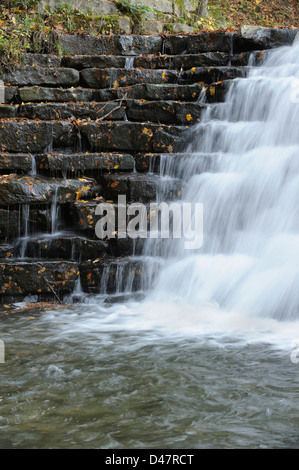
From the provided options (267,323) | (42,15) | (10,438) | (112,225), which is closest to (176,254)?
(112,225)

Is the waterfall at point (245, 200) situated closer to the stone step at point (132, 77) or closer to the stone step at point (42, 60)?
the stone step at point (132, 77)

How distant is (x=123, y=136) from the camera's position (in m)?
6.24

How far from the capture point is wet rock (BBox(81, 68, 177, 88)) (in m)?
7.55

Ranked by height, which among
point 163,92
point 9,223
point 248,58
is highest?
point 248,58

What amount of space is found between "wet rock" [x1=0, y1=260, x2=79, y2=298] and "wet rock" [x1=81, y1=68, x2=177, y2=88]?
3.81 metres

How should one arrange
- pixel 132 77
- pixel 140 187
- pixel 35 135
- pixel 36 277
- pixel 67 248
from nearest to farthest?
pixel 36 277
pixel 67 248
pixel 140 187
pixel 35 135
pixel 132 77

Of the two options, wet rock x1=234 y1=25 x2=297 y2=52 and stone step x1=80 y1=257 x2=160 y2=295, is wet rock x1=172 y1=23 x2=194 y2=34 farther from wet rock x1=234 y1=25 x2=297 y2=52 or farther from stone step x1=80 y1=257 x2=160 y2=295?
stone step x1=80 y1=257 x2=160 y2=295

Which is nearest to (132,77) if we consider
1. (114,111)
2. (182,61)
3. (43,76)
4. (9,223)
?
(182,61)

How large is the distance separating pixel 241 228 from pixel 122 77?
12.2ft

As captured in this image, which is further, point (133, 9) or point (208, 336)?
point (133, 9)

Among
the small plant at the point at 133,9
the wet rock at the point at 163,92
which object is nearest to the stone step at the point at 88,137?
the wet rock at the point at 163,92

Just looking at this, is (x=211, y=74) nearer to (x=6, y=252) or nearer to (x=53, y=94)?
(x=53, y=94)

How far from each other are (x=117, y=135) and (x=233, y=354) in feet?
12.6
